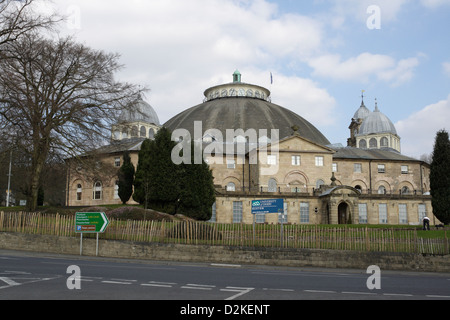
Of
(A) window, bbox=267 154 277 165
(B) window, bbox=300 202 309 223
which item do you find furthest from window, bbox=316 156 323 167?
(B) window, bbox=300 202 309 223

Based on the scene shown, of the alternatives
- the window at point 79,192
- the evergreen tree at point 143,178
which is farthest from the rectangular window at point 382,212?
the window at point 79,192

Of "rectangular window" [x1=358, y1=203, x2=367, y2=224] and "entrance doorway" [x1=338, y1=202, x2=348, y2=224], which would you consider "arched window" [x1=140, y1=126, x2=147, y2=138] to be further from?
"rectangular window" [x1=358, y1=203, x2=367, y2=224]

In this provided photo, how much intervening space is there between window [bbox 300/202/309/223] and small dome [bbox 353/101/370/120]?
43.7 meters

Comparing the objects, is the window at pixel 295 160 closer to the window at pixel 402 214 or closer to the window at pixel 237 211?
the window at pixel 237 211

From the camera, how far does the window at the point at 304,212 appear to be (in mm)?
49312

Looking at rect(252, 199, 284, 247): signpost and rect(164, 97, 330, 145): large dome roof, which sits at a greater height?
rect(164, 97, 330, 145): large dome roof

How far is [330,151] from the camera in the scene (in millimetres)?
57125

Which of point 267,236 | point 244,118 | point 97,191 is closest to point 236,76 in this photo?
point 244,118

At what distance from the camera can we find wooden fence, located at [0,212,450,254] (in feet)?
75.3
